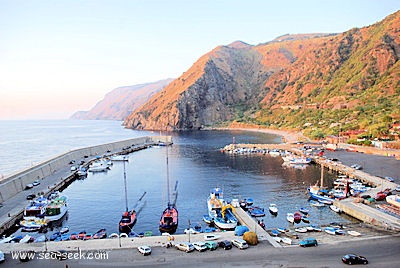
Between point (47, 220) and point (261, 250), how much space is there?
1041 inches

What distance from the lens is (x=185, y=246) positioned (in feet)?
90.0

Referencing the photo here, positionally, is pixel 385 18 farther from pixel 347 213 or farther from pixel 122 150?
pixel 347 213

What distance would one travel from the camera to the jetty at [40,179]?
137 ft

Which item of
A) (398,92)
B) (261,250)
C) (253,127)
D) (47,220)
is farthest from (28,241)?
(253,127)

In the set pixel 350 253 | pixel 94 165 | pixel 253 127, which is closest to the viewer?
pixel 350 253

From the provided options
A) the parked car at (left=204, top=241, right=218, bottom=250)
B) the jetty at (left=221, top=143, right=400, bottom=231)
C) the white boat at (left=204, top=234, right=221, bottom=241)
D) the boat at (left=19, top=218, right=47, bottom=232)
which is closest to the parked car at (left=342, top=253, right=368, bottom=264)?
the jetty at (left=221, top=143, right=400, bottom=231)

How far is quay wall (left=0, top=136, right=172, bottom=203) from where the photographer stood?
48469mm

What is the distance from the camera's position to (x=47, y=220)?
40500mm

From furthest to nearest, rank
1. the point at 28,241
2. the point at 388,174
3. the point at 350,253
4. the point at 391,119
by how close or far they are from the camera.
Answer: the point at 391,119
the point at 388,174
the point at 28,241
the point at 350,253

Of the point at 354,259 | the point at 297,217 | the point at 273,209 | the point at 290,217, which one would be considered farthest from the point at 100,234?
the point at 354,259

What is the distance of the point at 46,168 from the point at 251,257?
50.5 meters

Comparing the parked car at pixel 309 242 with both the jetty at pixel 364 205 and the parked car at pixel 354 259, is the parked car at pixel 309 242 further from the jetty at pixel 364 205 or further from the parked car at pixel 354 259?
the jetty at pixel 364 205

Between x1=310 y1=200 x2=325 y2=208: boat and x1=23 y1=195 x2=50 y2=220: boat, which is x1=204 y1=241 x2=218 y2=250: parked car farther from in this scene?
x1=23 y1=195 x2=50 y2=220: boat

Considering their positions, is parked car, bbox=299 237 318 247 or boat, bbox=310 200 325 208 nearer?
parked car, bbox=299 237 318 247
